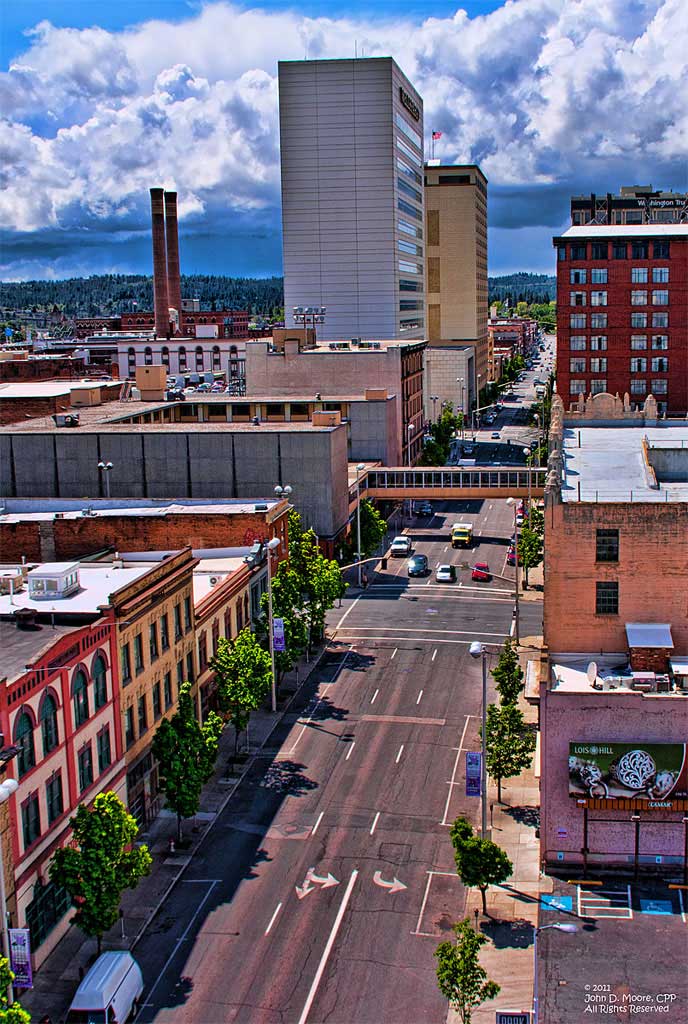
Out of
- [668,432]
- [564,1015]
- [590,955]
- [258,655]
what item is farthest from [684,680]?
[668,432]

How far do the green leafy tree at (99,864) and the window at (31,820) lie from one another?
1041 mm

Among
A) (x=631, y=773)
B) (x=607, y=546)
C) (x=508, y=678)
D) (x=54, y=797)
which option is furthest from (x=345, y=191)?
(x=54, y=797)

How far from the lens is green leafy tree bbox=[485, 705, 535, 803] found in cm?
5203

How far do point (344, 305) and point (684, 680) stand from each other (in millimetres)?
140136

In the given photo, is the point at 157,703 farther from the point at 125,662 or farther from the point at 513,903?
the point at 513,903

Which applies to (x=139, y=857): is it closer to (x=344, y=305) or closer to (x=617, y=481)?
(x=617, y=481)

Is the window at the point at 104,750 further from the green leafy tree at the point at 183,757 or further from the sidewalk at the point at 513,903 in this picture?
the sidewalk at the point at 513,903

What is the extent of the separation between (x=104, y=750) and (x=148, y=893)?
19.3ft

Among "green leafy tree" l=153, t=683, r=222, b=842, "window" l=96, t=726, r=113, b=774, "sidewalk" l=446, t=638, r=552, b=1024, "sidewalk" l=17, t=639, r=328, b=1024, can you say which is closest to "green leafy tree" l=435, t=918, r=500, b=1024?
"sidewalk" l=446, t=638, r=552, b=1024

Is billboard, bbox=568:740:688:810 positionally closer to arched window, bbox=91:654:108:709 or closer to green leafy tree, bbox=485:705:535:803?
green leafy tree, bbox=485:705:535:803

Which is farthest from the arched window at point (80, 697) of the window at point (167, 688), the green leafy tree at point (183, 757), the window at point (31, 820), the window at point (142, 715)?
the window at point (167, 688)

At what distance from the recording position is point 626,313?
11738 centimetres

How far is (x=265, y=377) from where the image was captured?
145500 mm

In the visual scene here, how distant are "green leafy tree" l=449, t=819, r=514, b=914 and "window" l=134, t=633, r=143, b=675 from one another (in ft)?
53.4
